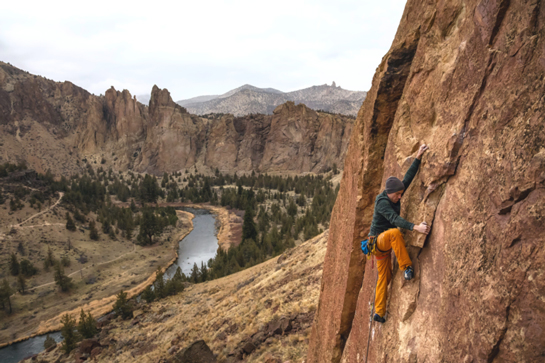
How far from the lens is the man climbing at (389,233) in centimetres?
434

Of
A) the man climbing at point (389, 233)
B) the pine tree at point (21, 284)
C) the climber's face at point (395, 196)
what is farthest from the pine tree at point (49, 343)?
the climber's face at point (395, 196)

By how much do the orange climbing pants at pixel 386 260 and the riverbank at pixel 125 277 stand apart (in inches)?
1359

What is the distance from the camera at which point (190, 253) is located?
4875 cm

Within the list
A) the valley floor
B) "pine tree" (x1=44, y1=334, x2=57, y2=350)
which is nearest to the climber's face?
the valley floor

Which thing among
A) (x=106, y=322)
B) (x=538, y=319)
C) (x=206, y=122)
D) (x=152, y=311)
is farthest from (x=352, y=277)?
(x=206, y=122)

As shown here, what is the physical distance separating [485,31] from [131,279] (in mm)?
42967

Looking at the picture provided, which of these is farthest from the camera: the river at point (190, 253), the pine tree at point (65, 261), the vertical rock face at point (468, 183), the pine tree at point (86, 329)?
the pine tree at point (65, 261)

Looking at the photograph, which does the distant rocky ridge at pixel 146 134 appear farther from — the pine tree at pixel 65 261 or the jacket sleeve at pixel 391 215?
the jacket sleeve at pixel 391 215

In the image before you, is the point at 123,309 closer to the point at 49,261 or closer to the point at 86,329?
the point at 86,329

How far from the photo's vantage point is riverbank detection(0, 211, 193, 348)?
30422 millimetres

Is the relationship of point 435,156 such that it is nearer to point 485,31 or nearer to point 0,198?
point 485,31

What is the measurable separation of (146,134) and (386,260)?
137m

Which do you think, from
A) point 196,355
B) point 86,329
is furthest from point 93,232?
point 196,355

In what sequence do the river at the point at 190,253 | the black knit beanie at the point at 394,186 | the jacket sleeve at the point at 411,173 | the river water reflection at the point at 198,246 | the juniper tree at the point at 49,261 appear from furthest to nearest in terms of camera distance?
the river water reflection at the point at 198,246 < the juniper tree at the point at 49,261 < the river at the point at 190,253 < the jacket sleeve at the point at 411,173 < the black knit beanie at the point at 394,186
